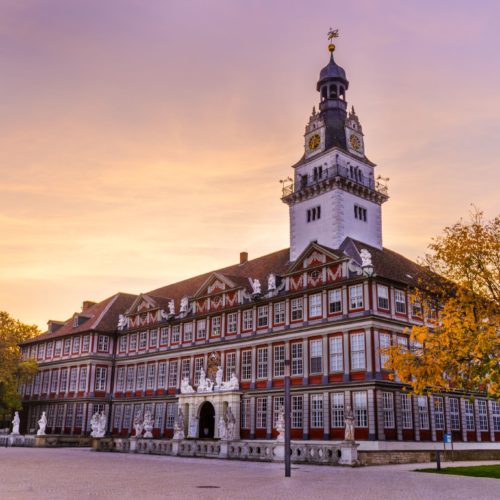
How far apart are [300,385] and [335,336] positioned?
188 inches

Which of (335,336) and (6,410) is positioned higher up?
(335,336)

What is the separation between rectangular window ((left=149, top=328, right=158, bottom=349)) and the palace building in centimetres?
22

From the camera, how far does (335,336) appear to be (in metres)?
44.3

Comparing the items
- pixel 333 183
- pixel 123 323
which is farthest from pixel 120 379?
pixel 333 183

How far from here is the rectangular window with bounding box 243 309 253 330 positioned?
171ft

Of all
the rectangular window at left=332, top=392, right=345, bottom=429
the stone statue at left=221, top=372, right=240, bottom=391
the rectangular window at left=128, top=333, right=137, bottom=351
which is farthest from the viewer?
the rectangular window at left=128, top=333, right=137, bottom=351

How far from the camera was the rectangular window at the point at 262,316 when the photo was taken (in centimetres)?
5059

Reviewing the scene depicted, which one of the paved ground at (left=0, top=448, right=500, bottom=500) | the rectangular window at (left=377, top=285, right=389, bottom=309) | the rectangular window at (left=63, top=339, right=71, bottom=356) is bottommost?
the paved ground at (left=0, top=448, right=500, bottom=500)

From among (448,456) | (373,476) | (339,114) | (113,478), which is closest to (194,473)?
(113,478)

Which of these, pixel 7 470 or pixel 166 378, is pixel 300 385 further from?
pixel 7 470

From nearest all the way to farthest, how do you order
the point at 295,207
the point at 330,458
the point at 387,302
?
the point at 330,458
the point at 387,302
the point at 295,207

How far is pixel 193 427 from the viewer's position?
52.2 metres

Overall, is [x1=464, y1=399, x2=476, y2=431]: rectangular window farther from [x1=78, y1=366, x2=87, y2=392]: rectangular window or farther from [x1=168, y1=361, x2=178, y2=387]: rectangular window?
[x1=78, y1=366, x2=87, y2=392]: rectangular window

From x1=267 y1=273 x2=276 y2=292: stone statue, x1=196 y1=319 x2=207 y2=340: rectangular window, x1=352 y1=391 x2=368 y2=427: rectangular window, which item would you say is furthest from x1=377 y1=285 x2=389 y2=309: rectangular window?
x1=196 y1=319 x2=207 y2=340: rectangular window
